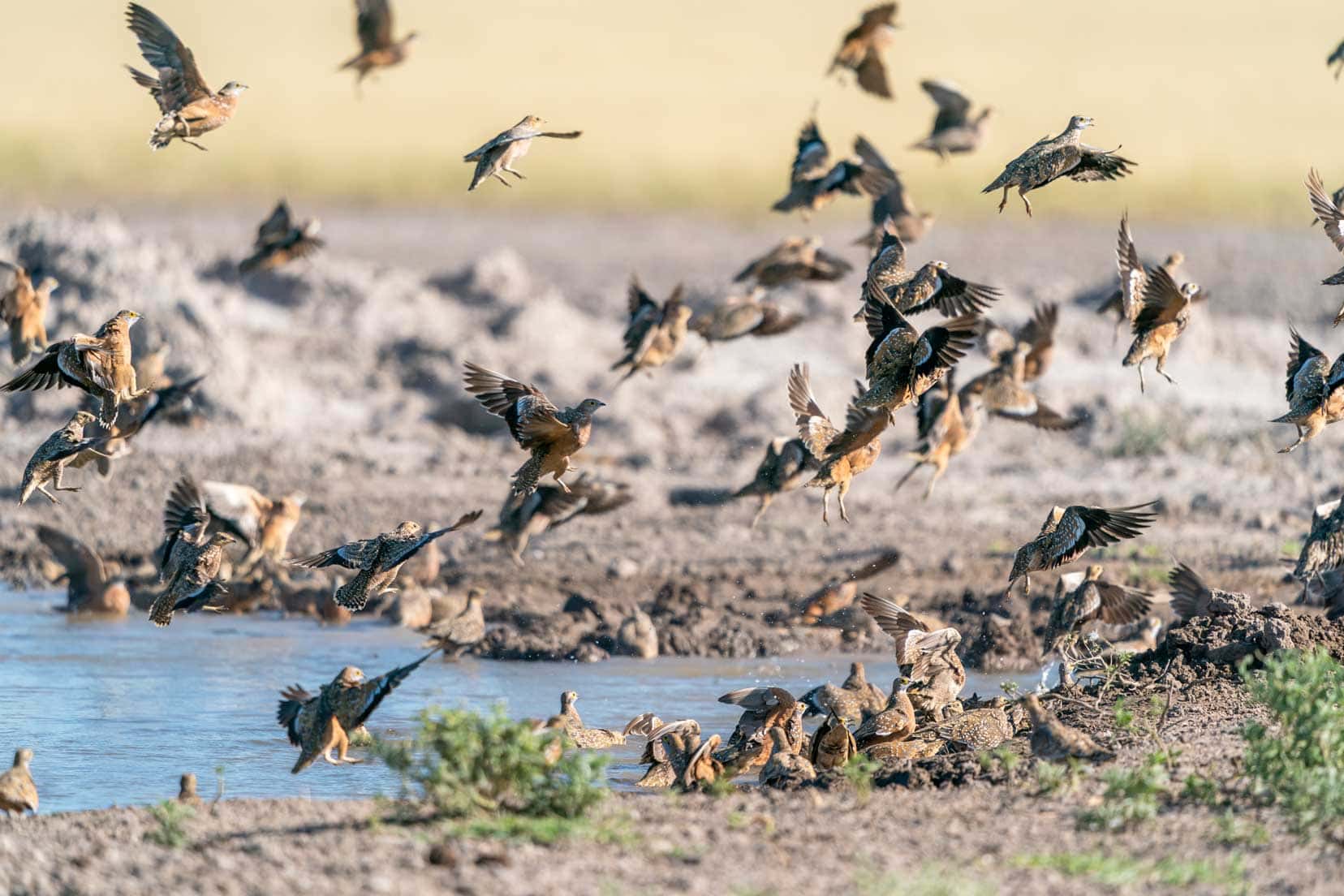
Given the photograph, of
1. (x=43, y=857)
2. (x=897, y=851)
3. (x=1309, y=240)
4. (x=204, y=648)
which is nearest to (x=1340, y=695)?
(x=897, y=851)

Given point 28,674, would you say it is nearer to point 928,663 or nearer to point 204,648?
point 204,648

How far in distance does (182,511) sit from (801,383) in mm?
3349

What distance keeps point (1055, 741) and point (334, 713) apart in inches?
113

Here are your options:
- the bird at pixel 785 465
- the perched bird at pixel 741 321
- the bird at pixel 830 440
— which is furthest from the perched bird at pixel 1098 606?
the perched bird at pixel 741 321

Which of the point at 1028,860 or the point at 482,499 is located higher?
the point at 482,499

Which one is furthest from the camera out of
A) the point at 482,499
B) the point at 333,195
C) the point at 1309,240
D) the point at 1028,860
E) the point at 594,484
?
the point at 333,195

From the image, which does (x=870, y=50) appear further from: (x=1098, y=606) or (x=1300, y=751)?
(x=1300, y=751)

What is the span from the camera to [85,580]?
1313cm

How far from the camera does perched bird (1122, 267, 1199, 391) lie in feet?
30.0

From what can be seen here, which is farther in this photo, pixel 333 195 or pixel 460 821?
pixel 333 195

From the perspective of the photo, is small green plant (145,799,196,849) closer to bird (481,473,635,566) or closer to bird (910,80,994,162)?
bird (481,473,635,566)

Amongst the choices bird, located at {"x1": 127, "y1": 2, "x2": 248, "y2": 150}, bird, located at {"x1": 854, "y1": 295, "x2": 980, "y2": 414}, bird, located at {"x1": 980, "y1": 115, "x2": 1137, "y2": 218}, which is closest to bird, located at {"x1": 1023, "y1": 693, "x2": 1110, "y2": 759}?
bird, located at {"x1": 854, "y1": 295, "x2": 980, "y2": 414}

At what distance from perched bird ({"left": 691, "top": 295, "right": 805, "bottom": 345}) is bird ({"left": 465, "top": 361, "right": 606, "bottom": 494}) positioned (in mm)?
2782

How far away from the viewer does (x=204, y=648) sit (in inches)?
488
